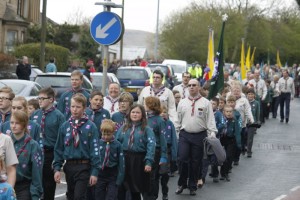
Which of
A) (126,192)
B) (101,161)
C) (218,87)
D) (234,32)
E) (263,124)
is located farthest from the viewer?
(234,32)

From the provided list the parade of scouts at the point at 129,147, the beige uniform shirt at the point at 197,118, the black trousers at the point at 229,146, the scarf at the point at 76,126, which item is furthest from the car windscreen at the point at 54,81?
the scarf at the point at 76,126

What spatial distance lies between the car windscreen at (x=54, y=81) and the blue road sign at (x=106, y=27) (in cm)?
894

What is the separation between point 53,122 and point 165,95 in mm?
3304

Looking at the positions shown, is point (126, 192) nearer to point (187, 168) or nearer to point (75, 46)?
point (187, 168)

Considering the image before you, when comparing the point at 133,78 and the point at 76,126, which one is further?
the point at 133,78

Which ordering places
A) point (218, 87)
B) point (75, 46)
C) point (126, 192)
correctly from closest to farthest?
1. point (126, 192)
2. point (218, 87)
3. point (75, 46)

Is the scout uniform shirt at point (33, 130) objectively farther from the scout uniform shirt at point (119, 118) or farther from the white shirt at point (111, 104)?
the white shirt at point (111, 104)

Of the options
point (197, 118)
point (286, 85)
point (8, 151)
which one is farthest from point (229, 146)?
point (286, 85)

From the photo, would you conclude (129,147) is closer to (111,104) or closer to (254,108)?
(111,104)

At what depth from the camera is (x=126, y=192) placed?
10688mm

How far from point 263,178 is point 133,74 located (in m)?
20.6

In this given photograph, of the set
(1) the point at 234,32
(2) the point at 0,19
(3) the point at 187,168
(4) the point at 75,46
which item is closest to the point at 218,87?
(3) the point at 187,168

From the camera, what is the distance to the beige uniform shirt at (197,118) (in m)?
13.1

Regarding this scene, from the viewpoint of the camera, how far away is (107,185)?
33.3 ft
